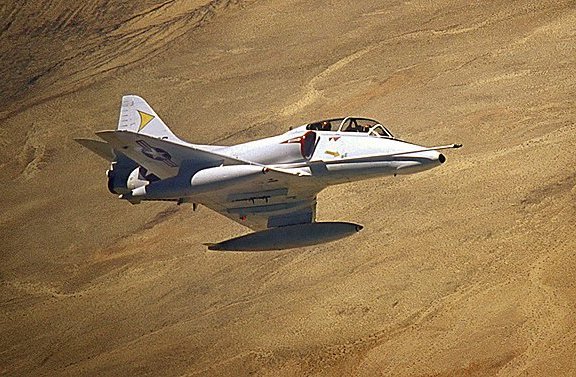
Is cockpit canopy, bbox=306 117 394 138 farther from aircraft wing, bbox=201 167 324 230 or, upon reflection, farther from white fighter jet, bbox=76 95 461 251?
aircraft wing, bbox=201 167 324 230

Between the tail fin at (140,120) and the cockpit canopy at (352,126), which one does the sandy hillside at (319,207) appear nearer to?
the tail fin at (140,120)

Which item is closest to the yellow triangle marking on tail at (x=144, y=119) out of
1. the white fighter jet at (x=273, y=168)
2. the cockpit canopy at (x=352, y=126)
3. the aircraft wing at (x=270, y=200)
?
the white fighter jet at (x=273, y=168)

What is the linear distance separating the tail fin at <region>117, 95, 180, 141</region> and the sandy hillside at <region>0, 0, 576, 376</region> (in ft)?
38.5

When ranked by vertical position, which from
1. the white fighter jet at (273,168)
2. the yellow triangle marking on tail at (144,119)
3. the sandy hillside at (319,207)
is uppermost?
the yellow triangle marking on tail at (144,119)

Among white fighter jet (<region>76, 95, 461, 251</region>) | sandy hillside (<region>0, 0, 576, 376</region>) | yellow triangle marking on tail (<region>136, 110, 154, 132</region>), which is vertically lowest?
sandy hillside (<region>0, 0, 576, 376</region>)

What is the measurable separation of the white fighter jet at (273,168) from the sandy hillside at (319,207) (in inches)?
437

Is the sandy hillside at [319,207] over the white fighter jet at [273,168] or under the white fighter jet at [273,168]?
under

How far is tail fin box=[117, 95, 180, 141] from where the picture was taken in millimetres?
41844

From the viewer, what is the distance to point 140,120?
4219 centimetres

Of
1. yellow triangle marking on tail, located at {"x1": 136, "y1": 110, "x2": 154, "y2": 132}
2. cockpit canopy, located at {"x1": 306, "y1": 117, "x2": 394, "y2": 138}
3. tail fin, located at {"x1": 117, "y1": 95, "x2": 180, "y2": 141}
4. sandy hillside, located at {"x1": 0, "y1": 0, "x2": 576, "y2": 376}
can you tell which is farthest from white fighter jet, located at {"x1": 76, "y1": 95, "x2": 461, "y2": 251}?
sandy hillside, located at {"x1": 0, "y1": 0, "x2": 576, "y2": 376}

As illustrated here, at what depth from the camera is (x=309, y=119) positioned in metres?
64.1

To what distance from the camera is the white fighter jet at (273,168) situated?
35.1m

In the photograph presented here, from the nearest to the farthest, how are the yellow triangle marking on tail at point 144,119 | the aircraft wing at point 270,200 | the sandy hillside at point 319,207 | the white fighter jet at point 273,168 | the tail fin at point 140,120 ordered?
the white fighter jet at point 273,168
the aircraft wing at point 270,200
the tail fin at point 140,120
the yellow triangle marking on tail at point 144,119
the sandy hillside at point 319,207

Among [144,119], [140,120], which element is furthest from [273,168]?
[140,120]
